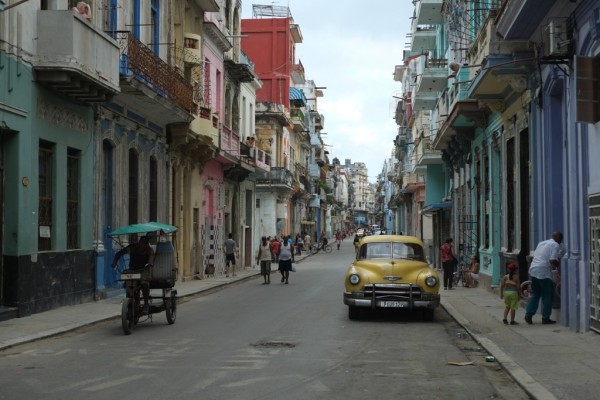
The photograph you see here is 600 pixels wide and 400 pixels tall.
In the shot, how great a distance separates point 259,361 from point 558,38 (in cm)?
757

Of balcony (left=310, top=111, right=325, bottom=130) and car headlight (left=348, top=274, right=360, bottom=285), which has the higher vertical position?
balcony (left=310, top=111, right=325, bottom=130)

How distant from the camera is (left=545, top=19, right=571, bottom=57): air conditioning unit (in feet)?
44.8

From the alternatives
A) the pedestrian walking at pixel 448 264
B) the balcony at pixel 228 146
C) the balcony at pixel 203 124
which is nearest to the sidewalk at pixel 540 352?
the pedestrian walking at pixel 448 264

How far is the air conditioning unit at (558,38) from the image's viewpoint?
1364cm

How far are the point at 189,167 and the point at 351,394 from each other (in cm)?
2226

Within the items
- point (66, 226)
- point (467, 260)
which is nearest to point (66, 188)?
point (66, 226)

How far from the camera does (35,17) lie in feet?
53.1

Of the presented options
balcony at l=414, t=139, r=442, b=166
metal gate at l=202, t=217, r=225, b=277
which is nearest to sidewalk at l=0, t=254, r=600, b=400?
metal gate at l=202, t=217, r=225, b=277

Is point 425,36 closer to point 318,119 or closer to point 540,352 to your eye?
point 540,352

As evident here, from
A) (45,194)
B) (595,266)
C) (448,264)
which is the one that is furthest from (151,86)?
(595,266)

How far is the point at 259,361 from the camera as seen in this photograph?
1048 cm

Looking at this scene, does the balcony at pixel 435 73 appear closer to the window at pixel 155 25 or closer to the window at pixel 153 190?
the window at pixel 155 25

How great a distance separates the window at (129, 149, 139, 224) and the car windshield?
8541 millimetres

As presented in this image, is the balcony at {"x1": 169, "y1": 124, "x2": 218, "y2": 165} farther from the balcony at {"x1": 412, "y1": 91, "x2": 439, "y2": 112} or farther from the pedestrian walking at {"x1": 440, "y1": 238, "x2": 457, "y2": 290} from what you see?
the balcony at {"x1": 412, "y1": 91, "x2": 439, "y2": 112}
